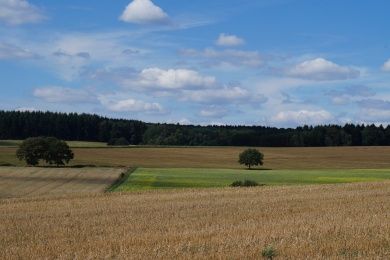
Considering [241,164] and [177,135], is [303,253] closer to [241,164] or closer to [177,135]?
[241,164]

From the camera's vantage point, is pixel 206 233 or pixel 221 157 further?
pixel 221 157

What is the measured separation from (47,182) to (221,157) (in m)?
57.0

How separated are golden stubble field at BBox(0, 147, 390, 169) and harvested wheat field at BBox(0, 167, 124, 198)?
23.4 meters

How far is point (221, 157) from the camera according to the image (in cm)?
11281

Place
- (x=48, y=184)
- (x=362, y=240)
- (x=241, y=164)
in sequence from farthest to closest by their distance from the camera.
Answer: (x=241, y=164)
(x=48, y=184)
(x=362, y=240)

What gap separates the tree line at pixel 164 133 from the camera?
488ft

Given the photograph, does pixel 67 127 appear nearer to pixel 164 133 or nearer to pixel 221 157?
pixel 164 133

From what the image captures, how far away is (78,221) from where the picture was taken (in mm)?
19156

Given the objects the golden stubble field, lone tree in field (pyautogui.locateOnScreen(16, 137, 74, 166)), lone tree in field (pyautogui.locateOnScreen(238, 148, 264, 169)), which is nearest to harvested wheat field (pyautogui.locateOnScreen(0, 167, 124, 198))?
lone tree in field (pyautogui.locateOnScreen(16, 137, 74, 166))

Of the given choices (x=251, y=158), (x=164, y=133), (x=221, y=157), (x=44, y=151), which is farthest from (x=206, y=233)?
(x=164, y=133)

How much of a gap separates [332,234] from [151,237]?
3.93 meters

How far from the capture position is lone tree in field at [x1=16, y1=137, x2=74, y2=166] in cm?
9219

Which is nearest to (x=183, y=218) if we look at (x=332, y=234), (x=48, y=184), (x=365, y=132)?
(x=332, y=234)

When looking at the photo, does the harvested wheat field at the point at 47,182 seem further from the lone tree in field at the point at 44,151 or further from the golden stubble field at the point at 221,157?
the golden stubble field at the point at 221,157
